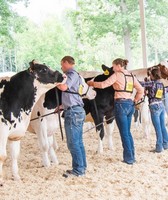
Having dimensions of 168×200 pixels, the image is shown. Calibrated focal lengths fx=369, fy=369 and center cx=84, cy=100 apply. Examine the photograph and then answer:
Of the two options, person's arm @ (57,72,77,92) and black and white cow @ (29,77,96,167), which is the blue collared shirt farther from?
black and white cow @ (29,77,96,167)

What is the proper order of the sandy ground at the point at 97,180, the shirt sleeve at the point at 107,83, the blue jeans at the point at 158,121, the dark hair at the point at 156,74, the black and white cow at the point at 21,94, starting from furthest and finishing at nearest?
the blue jeans at the point at 158,121 < the dark hair at the point at 156,74 < the shirt sleeve at the point at 107,83 < the black and white cow at the point at 21,94 < the sandy ground at the point at 97,180

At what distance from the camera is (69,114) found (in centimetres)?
499

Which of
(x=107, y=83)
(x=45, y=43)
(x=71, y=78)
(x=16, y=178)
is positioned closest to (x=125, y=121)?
(x=107, y=83)

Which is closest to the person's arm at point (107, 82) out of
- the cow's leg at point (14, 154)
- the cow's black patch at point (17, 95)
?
the cow's black patch at point (17, 95)

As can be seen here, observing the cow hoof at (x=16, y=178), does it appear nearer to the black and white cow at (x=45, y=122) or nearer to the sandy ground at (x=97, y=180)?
the sandy ground at (x=97, y=180)

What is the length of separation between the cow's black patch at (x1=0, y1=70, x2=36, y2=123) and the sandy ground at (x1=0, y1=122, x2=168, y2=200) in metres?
0.94

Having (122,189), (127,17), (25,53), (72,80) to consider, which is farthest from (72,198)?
(25,53)

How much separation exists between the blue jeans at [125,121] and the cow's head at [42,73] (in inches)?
50.4

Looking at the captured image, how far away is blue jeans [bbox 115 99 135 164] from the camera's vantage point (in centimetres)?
570

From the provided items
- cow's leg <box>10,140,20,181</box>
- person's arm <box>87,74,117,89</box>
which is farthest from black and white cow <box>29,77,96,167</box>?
cow's leg <box>10,140,20,181</box>

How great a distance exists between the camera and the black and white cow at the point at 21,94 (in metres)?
4.80

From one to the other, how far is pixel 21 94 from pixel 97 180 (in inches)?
60.4

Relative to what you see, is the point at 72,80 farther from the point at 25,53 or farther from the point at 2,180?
the point at 25,53

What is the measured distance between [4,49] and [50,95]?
1248cm
